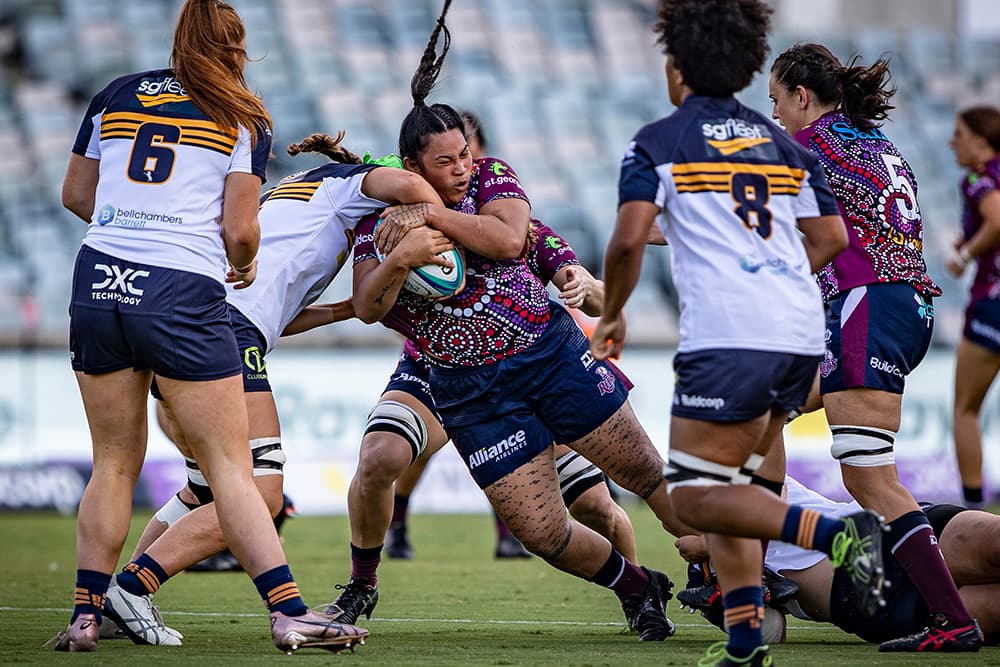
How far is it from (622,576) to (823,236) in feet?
5.63

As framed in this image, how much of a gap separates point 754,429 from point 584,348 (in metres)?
1.38

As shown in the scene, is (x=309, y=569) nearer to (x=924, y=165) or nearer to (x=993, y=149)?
(x=993, y=149)

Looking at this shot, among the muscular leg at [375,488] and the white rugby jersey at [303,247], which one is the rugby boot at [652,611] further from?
the white rugby jersey at [303,247]

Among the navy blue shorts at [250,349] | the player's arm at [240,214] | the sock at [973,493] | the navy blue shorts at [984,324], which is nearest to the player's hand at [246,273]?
the player's arm at [240,214]

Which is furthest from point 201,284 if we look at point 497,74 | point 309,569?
point 497,74

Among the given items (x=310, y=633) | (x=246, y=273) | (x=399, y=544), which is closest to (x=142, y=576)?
(x=310, y=633)

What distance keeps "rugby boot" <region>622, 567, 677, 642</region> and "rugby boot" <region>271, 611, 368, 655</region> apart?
1.33 metres

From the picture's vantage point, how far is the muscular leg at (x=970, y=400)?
961 cm

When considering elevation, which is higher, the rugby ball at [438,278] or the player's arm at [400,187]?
the player's arm at [400,187]

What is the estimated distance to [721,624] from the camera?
5449 mm

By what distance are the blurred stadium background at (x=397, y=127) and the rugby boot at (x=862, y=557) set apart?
371 inches

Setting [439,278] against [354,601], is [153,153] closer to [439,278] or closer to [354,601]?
[439,278]

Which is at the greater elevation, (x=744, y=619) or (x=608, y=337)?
(x=608, y=337)

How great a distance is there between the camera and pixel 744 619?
4160mm
